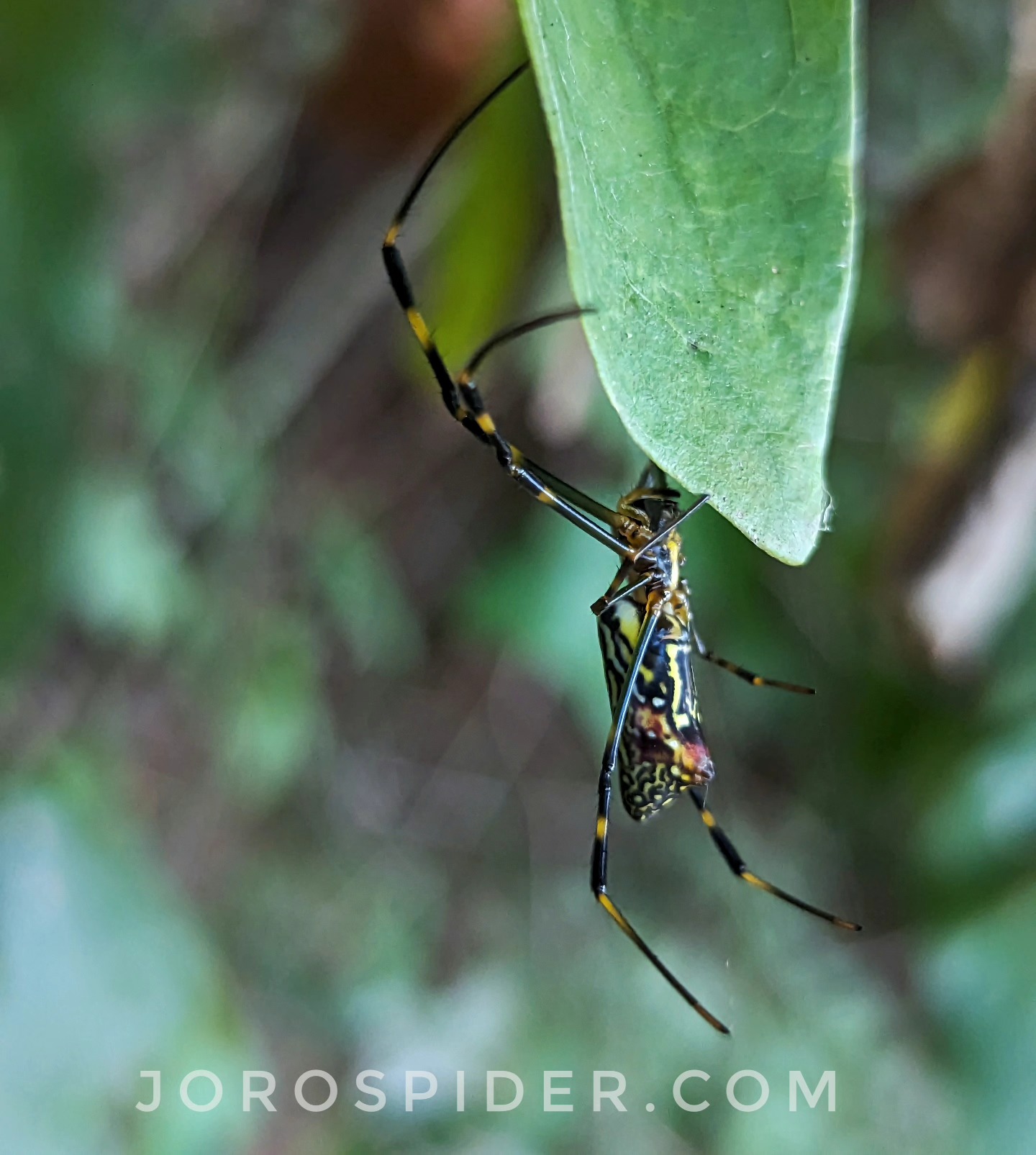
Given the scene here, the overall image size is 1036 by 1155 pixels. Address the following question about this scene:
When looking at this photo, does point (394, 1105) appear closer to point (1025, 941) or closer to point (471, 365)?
point (1025, 941)

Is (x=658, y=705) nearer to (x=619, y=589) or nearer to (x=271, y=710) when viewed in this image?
(x=619, y=589)

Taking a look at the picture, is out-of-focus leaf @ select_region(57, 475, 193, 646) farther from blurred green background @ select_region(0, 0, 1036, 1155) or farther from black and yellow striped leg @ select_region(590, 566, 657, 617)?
black and yellow striped leg @ select_region(590, 566, 657, 617)

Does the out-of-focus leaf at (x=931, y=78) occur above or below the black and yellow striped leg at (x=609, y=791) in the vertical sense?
above

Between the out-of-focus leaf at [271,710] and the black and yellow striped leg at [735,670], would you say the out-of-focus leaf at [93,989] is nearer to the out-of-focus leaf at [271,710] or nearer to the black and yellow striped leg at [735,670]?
the out-of-focus leaf at [271,710]

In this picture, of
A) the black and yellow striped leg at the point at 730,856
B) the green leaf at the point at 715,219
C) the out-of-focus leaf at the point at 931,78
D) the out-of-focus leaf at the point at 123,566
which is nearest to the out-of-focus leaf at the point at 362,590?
the out-of-focus leaf at the point at 123,566

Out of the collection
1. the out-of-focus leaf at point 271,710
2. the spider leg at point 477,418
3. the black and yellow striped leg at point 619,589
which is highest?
the out-of-focus leaf at point 271,710

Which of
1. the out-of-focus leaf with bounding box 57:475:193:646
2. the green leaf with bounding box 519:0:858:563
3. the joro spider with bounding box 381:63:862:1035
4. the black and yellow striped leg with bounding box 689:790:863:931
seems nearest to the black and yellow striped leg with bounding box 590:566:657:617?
the joro spider with bounding box 381:63:862:1035

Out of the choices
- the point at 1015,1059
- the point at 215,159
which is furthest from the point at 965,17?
the point at 1015,1059
